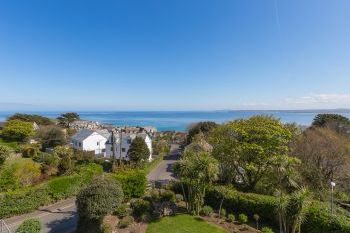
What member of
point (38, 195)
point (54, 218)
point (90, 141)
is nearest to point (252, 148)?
point (54, 218)

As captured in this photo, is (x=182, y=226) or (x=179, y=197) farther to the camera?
(x=179, y=197)

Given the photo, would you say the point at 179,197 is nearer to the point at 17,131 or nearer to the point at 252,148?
the point at 252,148

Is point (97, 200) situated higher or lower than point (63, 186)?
higher

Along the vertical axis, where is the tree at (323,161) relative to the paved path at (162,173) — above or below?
above

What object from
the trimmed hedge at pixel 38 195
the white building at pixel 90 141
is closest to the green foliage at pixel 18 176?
the trimmed hedge at pixel 38 195

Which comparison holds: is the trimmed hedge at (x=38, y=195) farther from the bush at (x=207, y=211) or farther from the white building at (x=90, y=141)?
the white building at (x=90, y=141)

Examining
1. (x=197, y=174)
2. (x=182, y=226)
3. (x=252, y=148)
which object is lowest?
(x=182, y=226)
